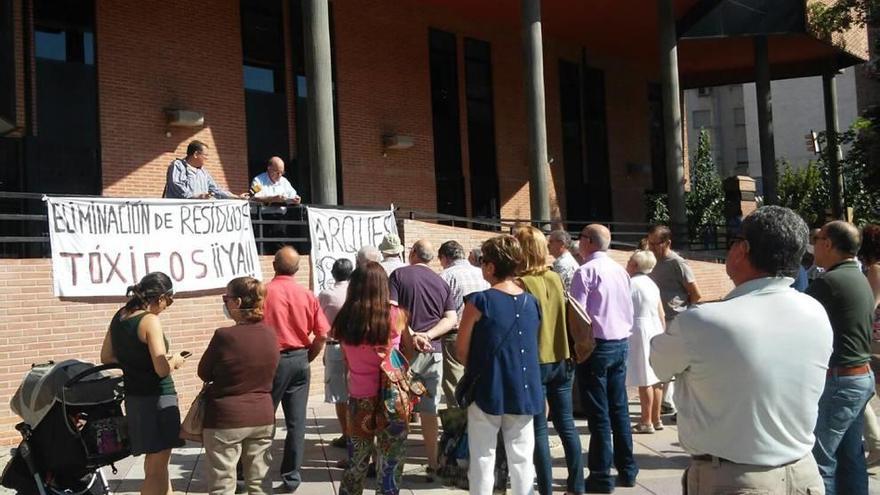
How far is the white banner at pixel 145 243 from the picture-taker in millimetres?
8430

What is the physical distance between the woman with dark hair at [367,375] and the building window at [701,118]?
5780 cm

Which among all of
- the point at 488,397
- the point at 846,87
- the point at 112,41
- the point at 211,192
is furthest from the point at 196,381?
the point at 846,87

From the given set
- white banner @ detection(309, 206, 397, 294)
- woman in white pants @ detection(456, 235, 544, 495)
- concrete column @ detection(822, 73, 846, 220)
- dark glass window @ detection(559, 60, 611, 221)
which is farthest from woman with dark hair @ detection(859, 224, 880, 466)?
concrete column @ detection(822, 73, 846, 220)

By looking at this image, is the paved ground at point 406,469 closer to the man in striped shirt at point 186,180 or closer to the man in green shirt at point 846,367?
the man in green shirt at point 846,367

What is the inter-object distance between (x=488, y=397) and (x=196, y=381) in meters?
5.74

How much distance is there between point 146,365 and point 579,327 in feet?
9.22

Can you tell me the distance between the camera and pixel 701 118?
59875 millimetres

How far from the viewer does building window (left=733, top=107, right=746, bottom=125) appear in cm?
5919

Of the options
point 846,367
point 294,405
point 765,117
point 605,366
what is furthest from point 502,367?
point 765,117

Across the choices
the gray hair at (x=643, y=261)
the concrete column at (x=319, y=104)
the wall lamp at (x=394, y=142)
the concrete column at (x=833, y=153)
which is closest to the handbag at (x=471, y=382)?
the gray hair at (x=643, y=261)

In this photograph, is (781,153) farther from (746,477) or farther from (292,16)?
(746,477)

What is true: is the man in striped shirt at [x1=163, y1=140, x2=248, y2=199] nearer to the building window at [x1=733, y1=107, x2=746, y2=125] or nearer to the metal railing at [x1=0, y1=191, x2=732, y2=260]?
the metal railing at [x1=0, y1=191, x2=732, y2=260]

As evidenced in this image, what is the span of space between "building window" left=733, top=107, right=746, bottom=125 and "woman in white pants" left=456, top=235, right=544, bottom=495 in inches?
2300

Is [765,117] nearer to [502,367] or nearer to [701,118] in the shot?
[502,367]
